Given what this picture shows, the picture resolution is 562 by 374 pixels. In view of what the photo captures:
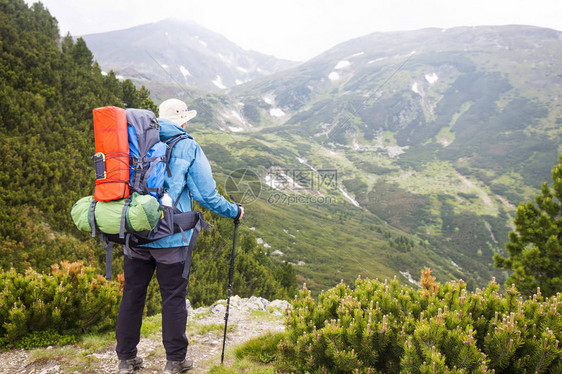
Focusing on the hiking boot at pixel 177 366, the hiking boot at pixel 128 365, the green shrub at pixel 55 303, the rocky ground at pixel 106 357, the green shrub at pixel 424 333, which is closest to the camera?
the green shrub at pixel 424 333

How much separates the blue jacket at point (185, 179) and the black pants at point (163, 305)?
1.26ft

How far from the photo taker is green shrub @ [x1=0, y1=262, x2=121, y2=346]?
4996 millimetres

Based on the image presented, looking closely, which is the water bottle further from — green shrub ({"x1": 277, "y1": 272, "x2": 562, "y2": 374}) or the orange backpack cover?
green shrub ({"x1": 277, "y1": 272, "x2": 562, "y2": 374})

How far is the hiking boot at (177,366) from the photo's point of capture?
13.4ft

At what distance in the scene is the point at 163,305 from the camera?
3.80 m

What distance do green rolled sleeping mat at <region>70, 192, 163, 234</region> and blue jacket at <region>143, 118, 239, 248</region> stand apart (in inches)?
14.8

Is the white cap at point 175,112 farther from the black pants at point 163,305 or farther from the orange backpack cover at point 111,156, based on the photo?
the black pants at point 163,305

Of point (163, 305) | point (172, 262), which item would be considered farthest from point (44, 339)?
point (172, 262)

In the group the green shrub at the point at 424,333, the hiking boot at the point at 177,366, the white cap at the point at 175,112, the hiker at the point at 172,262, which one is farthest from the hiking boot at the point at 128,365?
the white cap at the point at 175,112

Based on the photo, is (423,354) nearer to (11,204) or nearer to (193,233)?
(193,233)

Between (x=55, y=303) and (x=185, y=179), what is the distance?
147 inches

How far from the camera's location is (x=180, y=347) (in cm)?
409

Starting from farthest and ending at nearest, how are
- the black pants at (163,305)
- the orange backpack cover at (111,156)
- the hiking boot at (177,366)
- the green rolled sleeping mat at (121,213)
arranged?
1. the hiking boot at (177,366)
2. the black pants at (163,305)
3. the orange backpack cover at (111,156)
4. the green rolled sleeping mat at (121,213)

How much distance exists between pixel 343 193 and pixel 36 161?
193592 mm
